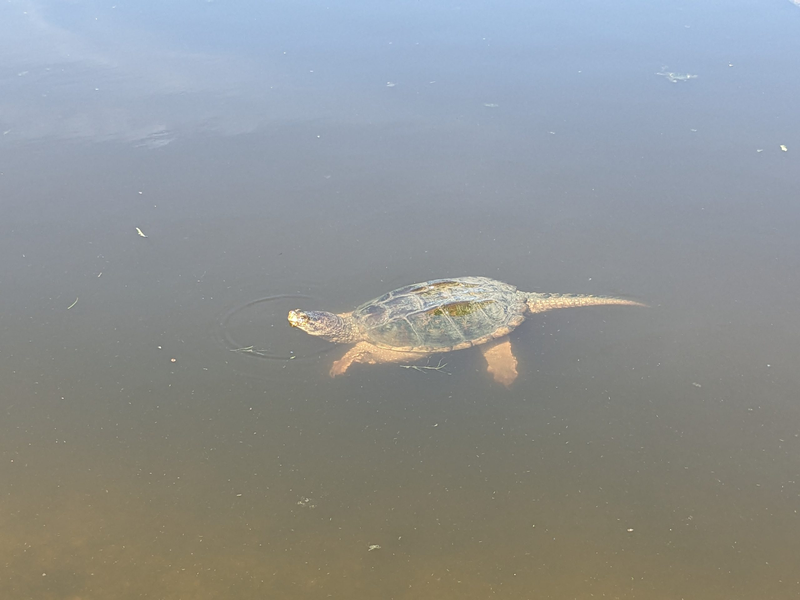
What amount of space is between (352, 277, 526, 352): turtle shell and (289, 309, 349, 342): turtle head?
0.68 feet

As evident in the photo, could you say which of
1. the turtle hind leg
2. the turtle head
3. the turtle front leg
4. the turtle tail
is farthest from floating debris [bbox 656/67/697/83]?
the turtle head

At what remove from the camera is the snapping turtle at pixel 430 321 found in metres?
5.82

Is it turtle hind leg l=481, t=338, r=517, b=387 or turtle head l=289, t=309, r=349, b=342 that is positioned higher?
turtle head l=289, t=309, r=349, b=342

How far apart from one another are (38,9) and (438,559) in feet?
48.2

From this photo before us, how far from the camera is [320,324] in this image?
5793 millimetres

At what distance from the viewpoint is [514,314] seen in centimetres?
606

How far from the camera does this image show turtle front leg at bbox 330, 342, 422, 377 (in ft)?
18.7

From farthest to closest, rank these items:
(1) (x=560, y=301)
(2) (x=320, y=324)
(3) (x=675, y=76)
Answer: (3) (x=675, y=76)
(1) (x=560, y=301)
(2) (x=320, y=324)

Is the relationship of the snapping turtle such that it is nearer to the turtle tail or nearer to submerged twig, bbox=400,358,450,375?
the turtle tail

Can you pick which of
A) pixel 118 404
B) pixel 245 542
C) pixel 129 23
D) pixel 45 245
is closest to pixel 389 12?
pixel 129 23

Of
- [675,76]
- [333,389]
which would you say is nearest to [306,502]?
[333,389]

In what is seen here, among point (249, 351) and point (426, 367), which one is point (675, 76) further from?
point (249, 351)

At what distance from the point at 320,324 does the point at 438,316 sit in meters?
1.16

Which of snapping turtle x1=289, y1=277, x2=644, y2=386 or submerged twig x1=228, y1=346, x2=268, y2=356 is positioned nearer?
submerged twig x1=228, y1=346, x2=268, y2=356
